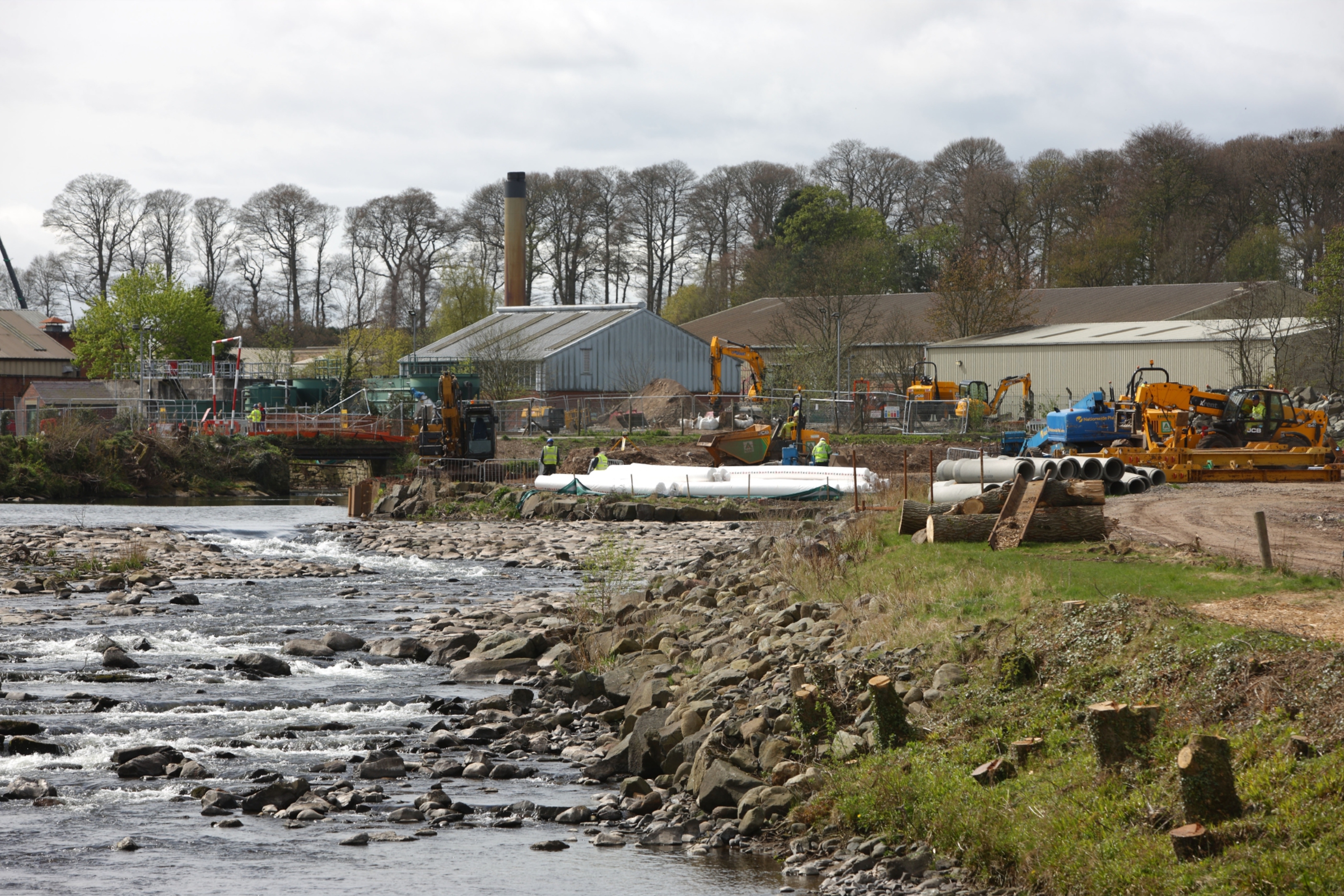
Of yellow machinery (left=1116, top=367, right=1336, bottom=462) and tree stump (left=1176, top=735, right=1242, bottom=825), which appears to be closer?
tree stump (left=1176, top=735, right=1242, bottom=825)

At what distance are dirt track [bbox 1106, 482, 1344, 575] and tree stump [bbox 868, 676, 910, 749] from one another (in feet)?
19.3

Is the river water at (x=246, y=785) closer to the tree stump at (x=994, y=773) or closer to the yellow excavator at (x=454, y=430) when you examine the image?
the tree stump at (x=994, y=773)

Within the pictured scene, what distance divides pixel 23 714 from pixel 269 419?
45.6 m

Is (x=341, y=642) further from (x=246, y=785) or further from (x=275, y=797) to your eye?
(x=275, y=797)

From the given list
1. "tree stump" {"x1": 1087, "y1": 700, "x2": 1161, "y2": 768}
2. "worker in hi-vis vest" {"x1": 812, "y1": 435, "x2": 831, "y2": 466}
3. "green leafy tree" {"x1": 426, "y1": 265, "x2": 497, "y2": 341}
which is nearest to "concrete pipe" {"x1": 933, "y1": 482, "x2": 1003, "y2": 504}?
"worker in hi-vis vest" {"x1": 812, "y1": 435, "x2": 831, "y2": 466}

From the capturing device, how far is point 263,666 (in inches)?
655

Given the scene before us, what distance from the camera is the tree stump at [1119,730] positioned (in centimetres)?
887

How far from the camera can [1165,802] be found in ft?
27.3

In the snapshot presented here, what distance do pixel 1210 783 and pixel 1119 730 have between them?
0.98m

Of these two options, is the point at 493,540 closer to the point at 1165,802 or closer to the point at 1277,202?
the point at 1165,802

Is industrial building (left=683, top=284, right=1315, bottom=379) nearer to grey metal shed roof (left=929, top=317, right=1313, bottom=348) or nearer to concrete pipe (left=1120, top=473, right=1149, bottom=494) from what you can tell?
grey metal shed roof (left=929, top=317, right=1313, bottom=348)

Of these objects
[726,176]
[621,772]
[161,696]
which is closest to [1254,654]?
[621,772]

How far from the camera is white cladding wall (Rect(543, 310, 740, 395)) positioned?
68500 millimetres

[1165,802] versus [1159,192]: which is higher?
[1159,192]
